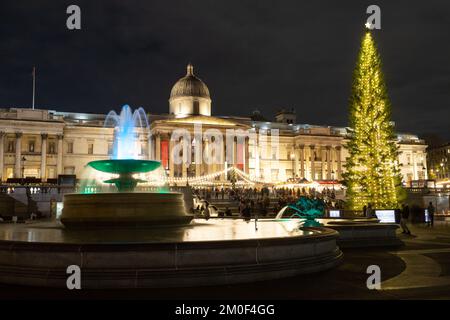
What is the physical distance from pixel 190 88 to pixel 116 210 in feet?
175

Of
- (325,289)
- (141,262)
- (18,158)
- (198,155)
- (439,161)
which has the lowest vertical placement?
(325,289)

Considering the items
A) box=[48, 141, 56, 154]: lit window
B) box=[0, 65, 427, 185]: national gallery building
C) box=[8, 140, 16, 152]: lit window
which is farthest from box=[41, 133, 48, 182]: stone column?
box=[8, 140, 16, 152]: lit window

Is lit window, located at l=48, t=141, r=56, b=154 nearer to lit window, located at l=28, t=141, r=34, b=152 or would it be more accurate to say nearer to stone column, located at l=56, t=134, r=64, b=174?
stone column, located at l=56, t=134, r=64, b=174

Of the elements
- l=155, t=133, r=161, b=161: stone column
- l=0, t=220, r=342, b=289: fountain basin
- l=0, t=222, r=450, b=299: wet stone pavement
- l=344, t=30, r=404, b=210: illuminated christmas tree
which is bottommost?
l=0, t=222, r=450, b=299: wet stone pavement

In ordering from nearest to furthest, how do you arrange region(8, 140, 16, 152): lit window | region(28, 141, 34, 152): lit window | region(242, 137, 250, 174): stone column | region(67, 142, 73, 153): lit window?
region(8, 140, 16, 152): lit window → region(28, 141, 34, 152): lit window → region(67, 142, 73, 153): lit window → region(242, 137, 250, 174): stone column

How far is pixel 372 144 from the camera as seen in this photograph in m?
23.1

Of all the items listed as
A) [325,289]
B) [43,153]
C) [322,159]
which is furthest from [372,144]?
[322,159]

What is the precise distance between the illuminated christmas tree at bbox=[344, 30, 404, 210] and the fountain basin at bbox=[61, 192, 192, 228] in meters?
15.3

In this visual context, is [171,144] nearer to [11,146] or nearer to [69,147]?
[69,147]

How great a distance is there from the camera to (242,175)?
2078 inches

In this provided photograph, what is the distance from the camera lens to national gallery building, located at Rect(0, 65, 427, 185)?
52406mm

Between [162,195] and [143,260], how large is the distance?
12.7ft

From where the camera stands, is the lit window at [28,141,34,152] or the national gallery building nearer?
the national gallery building
